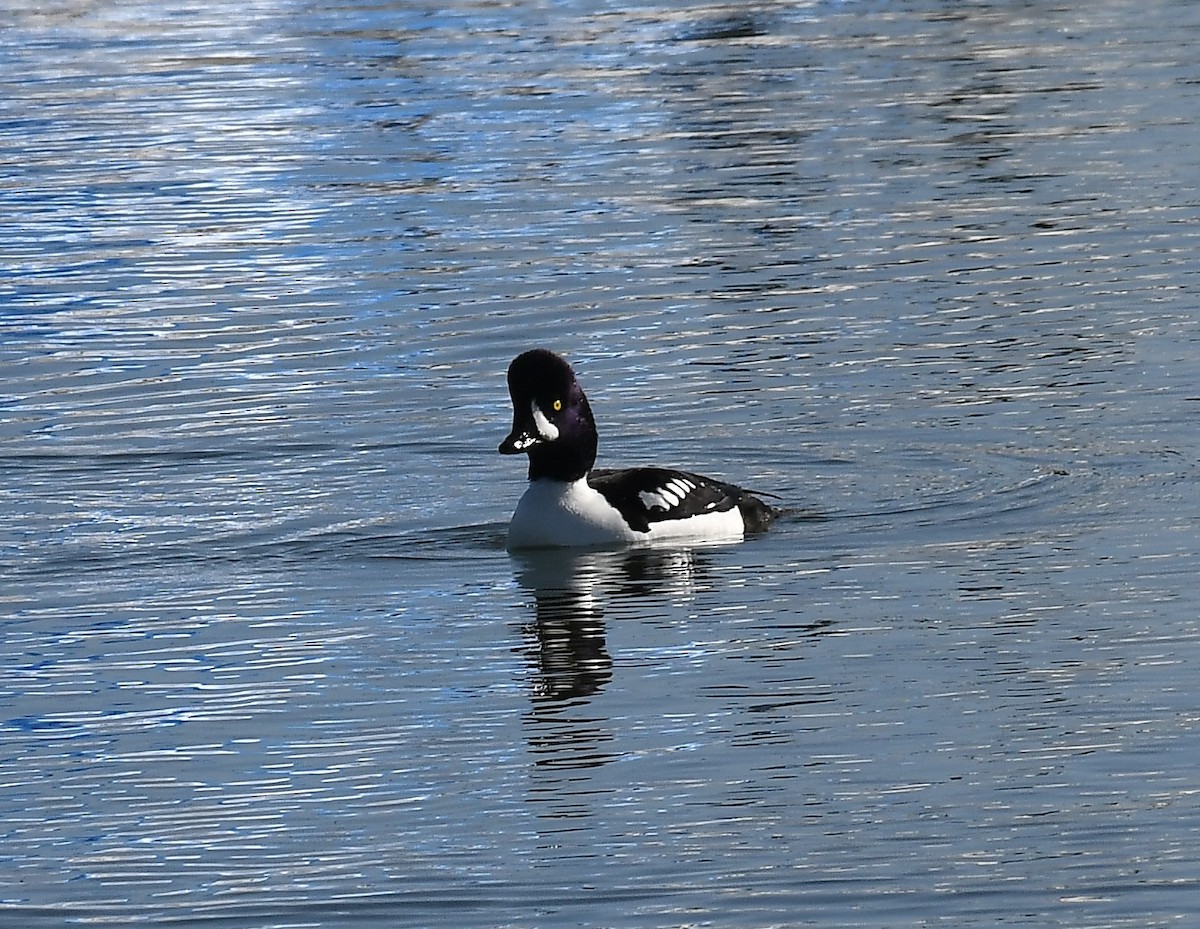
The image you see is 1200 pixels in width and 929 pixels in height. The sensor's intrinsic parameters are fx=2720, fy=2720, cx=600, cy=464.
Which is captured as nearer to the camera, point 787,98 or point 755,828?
point 755,828

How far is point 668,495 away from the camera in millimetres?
13789

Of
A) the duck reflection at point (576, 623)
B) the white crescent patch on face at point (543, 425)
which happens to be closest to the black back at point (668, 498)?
the duck reflection at point (576, 623)

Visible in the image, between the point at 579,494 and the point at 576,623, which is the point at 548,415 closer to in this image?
the point at 579,494

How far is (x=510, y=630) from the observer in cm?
1216

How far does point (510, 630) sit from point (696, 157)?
15.2 meters

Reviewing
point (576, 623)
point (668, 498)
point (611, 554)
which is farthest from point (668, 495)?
point (576, 623)

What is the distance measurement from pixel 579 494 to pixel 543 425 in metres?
0.40

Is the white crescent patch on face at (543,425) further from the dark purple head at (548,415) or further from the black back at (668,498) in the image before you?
the black back at (668,498)

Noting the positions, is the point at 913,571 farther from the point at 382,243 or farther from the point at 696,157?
the point at 696,157

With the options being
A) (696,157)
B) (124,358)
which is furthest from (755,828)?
(696,157)

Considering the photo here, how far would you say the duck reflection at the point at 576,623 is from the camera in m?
10.3

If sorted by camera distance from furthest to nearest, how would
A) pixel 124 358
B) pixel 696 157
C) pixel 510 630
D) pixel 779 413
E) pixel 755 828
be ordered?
pixel 696 157, pixel 124 358, pixel 779 413, pixel 510 630, pixel 755 828

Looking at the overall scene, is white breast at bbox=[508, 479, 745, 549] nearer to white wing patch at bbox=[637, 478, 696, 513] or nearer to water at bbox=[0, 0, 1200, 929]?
white wing patch at bbox=[637, 478, 696, 513]

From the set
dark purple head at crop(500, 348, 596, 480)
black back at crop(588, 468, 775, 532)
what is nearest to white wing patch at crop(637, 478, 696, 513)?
black back at crop(588, 468, 775, 532)
